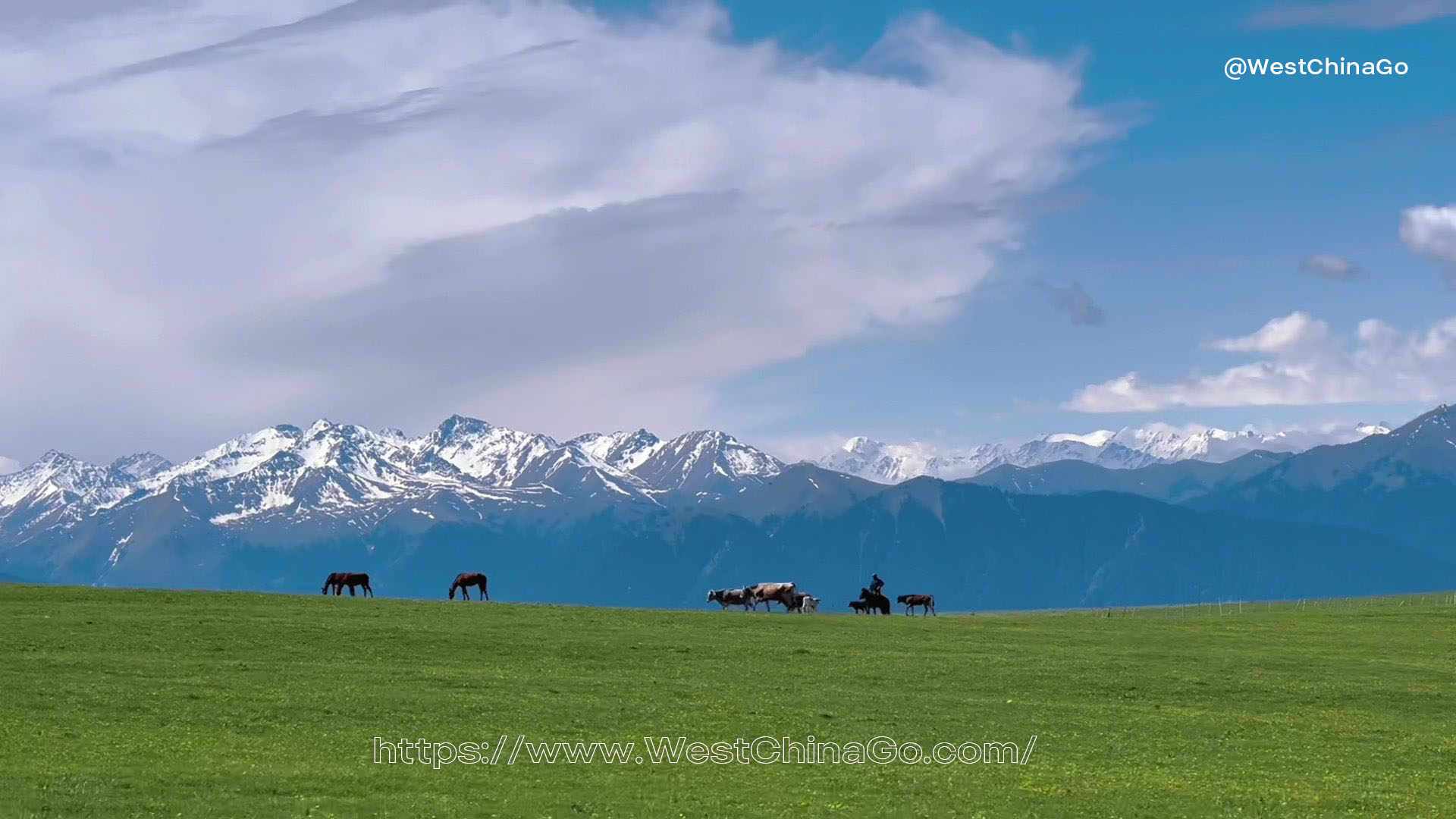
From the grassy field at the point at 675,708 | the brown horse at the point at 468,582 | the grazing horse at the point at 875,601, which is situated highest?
the brown horse at the point at 468,582

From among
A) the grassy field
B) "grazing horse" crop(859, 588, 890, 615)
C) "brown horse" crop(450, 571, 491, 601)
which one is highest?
"brown horse" crop(450, 571, 491, 601)

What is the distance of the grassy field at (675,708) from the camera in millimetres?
34969

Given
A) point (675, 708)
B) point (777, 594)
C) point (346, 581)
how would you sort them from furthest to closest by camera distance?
1. point (346, 581)
2. point (777, 594)
3. point (675, 708)

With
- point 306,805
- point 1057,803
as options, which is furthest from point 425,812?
point 1057,803

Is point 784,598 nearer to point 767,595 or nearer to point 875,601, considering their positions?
point 767,595

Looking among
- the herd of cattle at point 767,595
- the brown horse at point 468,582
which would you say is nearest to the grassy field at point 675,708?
the herd of cattle at point 767,595

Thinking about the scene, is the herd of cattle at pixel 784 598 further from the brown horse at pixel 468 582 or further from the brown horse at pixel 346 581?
the brown horse at pixel 346 581

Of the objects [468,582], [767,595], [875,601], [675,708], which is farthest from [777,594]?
[675,708]

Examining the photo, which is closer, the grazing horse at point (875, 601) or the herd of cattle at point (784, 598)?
the herd of cattle at point (784, 598)

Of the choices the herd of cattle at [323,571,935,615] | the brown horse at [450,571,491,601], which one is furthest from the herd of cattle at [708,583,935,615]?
the brown horse at [450,571,491,601]

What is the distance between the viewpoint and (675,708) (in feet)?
157

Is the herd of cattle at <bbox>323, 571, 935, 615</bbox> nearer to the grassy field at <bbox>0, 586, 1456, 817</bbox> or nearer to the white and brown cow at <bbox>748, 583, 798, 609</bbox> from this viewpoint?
the white and brown cow at <bbox>748, 583, 798, 609</bbox>

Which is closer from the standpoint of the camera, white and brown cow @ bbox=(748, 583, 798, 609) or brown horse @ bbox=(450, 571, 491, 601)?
white and brown cow @ bbox=(748, 583, 798, 609)

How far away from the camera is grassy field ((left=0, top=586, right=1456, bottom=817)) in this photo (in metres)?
35.0
